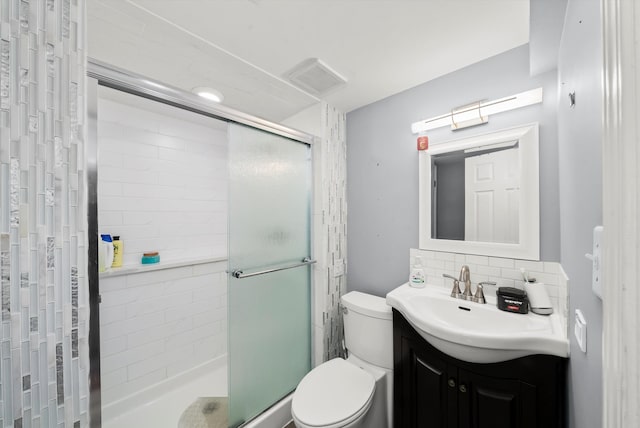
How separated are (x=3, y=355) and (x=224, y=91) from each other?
157cm

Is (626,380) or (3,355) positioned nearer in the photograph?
(626,380)

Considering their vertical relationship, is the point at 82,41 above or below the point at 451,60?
below

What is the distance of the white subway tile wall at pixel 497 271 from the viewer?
45.4 inches

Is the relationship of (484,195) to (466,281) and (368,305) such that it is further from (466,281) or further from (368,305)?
(368,305)

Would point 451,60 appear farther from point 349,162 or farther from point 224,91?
point 224,91

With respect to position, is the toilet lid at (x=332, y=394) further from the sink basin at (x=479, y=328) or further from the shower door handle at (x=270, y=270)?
the shower door handle at (x=270, y=270)

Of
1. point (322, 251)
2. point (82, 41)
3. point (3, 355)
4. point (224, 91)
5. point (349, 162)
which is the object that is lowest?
point (3, 355)

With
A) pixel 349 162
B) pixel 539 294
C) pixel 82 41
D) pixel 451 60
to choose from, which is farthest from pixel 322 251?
pixel 82 41

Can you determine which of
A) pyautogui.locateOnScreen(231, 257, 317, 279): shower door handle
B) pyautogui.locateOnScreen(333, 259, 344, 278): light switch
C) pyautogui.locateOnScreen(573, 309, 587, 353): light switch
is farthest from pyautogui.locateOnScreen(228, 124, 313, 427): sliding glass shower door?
pyautogui.locateOnScreen(573, 309, 587, 353): light switch

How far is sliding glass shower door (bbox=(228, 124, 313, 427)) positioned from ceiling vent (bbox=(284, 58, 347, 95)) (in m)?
0.36

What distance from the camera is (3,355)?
71 cm

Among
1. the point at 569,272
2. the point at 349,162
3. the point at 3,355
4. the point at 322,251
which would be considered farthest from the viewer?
the point at 349,162

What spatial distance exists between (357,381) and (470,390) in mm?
555

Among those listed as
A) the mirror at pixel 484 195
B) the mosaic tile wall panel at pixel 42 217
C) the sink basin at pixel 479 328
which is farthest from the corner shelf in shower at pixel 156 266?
the mirror at pixel 484 195
